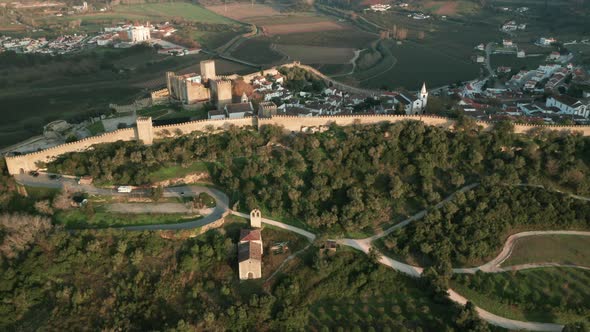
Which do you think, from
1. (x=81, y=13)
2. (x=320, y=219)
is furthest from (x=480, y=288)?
(x=81, y=13)

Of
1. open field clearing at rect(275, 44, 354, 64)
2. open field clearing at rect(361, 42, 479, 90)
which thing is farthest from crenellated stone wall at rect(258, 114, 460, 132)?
open field clearing at rect(275, 44, 354, 64)

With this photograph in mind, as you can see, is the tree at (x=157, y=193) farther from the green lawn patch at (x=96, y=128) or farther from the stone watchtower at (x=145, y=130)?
the green lawn patch at (x=96, y=128)

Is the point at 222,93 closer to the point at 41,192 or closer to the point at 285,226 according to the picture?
the point at 41,192

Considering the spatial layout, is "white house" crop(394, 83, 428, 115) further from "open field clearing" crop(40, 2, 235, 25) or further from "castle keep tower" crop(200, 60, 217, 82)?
"open field clearing" crop(40, 2, 235, 25)

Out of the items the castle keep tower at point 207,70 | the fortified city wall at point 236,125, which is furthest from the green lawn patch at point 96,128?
the castle keep tower at point 207,70

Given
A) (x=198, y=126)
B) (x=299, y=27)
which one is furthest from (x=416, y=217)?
(x=299, y=27)

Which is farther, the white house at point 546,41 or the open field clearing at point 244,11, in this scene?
the open field clearing at point 244,11
